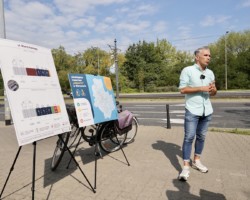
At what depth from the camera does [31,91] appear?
3.29m

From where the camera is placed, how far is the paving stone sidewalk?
3784mm

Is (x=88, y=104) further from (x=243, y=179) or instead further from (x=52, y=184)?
(x=243, y=179)

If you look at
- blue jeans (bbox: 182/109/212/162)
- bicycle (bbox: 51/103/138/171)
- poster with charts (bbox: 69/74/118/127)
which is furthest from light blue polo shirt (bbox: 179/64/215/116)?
bicycle (bbox: 51/103/138/171)

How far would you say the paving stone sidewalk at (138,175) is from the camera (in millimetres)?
3784

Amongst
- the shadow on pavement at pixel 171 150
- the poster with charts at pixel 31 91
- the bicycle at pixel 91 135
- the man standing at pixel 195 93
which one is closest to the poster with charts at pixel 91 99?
the poster with charts at pixel 31 91

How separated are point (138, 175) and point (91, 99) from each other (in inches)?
58.1

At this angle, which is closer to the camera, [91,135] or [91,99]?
[91,99]

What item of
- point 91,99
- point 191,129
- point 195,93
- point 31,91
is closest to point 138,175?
point 191,129

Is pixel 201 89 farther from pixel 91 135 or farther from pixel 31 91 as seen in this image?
pixel 91 135

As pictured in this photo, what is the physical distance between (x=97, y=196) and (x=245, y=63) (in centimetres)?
4417

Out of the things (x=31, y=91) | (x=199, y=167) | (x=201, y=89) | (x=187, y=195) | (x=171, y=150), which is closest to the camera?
(x=31, y=91)

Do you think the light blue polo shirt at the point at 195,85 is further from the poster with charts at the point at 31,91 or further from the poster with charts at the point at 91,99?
the poster with charts at the point at 31,91

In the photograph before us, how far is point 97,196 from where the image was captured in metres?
3.74

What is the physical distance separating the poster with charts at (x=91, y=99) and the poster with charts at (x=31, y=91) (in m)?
0.42
